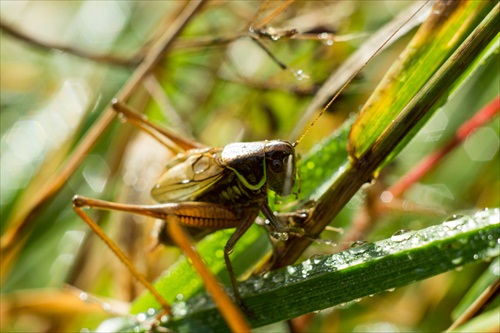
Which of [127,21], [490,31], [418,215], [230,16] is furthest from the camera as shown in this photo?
[127,21]

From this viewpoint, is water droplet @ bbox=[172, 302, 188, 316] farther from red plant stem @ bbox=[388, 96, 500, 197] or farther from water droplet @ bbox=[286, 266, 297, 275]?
red plant stem @ bbox=[388, 96, 500, 197]

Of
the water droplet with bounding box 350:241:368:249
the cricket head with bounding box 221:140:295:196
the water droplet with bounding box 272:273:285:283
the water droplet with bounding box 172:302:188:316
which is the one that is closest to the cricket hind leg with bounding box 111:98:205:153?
the cricket head with bounding box 221:140:295:196

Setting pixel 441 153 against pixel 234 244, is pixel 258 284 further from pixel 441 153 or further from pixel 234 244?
pixel 441 153

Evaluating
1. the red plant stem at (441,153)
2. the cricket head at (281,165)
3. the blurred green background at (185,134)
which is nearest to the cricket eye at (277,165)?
the cricket head at (281,165)

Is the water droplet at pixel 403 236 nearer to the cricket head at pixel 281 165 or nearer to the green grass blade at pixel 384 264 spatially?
the green grass blade at pixel 384 264

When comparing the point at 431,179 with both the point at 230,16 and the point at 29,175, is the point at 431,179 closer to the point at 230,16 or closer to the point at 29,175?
the point at 230,16

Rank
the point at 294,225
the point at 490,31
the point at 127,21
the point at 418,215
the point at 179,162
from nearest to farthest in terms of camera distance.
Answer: the point at 490,31
the point at 294,225
the point at 179,162
the point at 418,215
the point at 127,21

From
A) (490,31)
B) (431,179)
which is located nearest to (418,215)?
(431,179)
